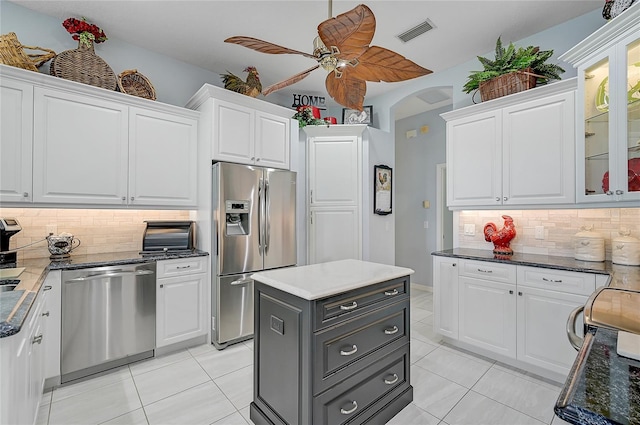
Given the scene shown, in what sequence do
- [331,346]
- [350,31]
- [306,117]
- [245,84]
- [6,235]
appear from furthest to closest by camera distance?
1. [306,117]
2. [245,84]
3. [6,235]
4. [331,346]
5. [350,31]

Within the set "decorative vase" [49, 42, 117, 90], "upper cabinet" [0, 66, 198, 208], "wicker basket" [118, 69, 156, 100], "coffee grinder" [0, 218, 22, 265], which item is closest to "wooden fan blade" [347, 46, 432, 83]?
"upper cabinet" [0, 66, 198, 208]

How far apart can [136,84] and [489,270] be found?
3.79m

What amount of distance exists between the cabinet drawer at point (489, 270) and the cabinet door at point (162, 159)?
9.29 ft

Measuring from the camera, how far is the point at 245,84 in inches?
126

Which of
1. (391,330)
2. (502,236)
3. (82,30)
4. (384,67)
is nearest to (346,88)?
(384,67)

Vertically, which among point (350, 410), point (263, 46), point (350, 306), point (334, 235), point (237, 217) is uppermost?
point (263, 46)

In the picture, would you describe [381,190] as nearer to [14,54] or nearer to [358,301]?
[358,301]

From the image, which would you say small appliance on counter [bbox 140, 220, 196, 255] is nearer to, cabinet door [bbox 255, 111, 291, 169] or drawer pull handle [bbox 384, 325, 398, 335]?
cabinet door [bbox 255, 111, 291, 169]

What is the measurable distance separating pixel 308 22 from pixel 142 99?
68.0 inches

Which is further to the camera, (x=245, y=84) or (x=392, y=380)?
(x=245, y=84)

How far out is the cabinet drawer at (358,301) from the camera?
157 centimetres

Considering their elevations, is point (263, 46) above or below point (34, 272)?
above

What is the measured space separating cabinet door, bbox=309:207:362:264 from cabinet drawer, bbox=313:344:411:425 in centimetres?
194

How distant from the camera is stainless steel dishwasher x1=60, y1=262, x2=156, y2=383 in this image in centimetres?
226
